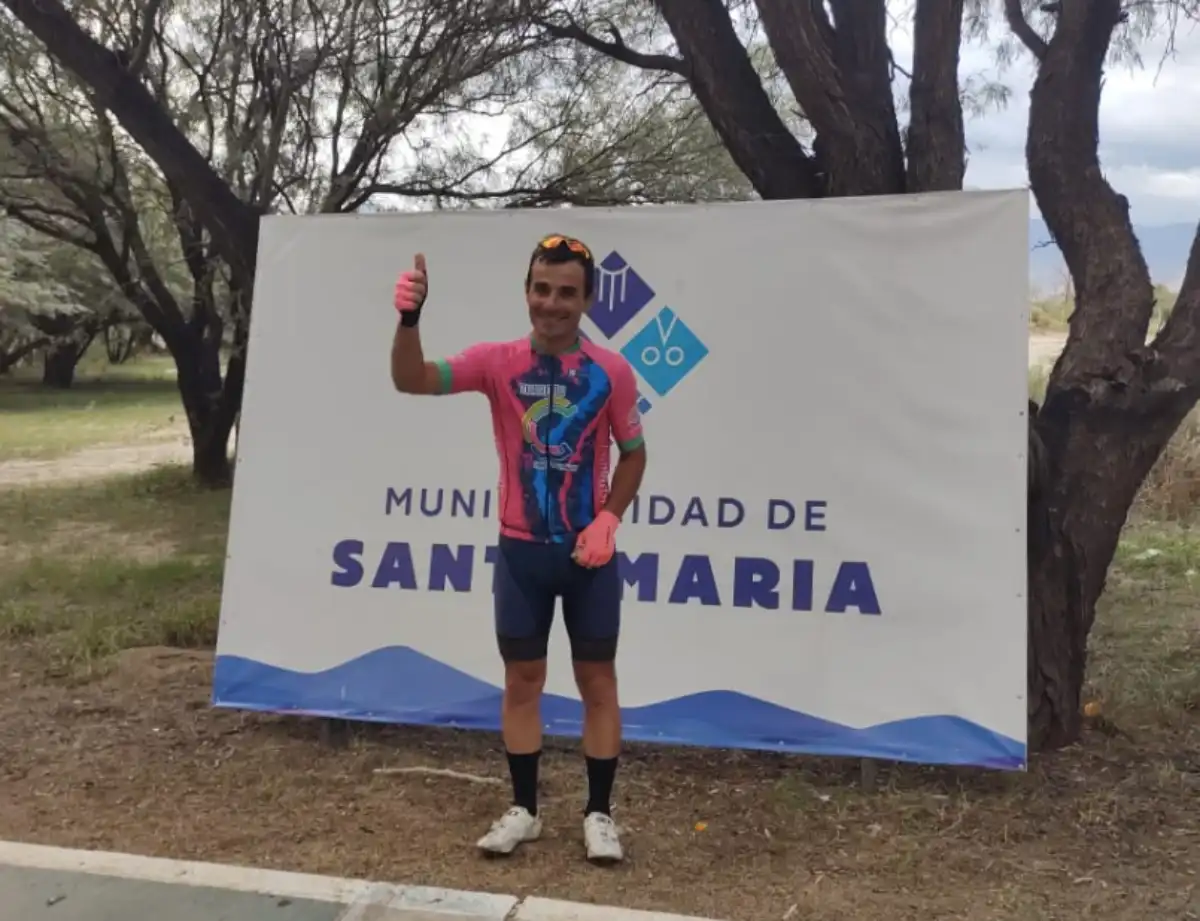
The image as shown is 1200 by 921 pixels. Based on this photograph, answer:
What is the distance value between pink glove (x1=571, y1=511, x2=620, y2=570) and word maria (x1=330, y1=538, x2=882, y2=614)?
88 cm

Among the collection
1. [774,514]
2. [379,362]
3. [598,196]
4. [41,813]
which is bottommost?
[41,813]

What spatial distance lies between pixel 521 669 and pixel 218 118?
8331 millimetres

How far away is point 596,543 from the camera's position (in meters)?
3.20

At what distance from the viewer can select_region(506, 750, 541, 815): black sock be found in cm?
357

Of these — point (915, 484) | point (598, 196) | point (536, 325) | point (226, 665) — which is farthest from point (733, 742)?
point (598, 196)

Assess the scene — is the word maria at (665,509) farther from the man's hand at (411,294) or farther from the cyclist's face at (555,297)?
the man's hand at (411,294)

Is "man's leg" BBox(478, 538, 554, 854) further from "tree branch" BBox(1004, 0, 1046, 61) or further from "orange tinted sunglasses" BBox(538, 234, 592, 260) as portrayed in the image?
"tree branch" BBox(1004, 0, 1046, 61)

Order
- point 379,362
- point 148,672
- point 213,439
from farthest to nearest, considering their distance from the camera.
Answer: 1. point 213,439
2. point 148,672
3. point 379,362

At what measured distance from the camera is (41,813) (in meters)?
3.87

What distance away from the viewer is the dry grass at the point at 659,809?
3.33m

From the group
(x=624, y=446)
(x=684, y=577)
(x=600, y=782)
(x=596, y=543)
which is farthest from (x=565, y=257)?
(x=600, y=782)

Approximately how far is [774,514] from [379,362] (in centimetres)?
153

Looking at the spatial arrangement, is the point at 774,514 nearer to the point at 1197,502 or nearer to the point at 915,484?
the point at 915,484

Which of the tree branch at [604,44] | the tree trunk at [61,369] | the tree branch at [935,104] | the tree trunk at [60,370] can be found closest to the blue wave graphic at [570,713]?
the tree branch at [935,104]
